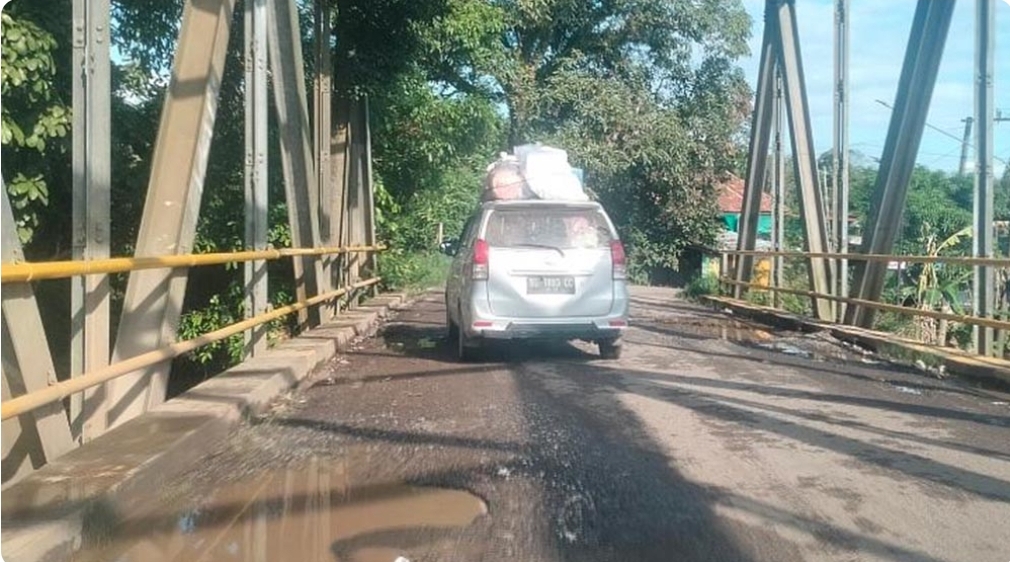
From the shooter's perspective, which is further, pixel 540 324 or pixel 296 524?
pixel 540 324

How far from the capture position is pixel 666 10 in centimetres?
3394

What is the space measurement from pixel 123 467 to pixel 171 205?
2.31 meters

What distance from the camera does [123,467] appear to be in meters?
→ 5.51

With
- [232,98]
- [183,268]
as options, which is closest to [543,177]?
[232,98]

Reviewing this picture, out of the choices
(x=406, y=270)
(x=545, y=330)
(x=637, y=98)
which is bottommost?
(x=545, y=330)

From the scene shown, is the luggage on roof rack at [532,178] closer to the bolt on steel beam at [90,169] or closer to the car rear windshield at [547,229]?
the car rear windshield at [547,229]

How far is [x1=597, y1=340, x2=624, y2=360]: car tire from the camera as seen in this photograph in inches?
446

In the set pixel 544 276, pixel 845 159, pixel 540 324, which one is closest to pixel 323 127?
pixel 544 276

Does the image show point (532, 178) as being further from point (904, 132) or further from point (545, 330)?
point (545, 330)

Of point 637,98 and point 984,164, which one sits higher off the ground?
point 637,98

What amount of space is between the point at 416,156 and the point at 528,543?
18.2 metres

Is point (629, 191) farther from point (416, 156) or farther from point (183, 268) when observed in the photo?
point (183, 268)

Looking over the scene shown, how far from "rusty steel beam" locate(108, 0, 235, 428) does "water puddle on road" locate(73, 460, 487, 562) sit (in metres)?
1.49

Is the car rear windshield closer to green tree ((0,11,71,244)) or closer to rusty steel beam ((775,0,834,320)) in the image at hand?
green tree ((0,11,71,244))
